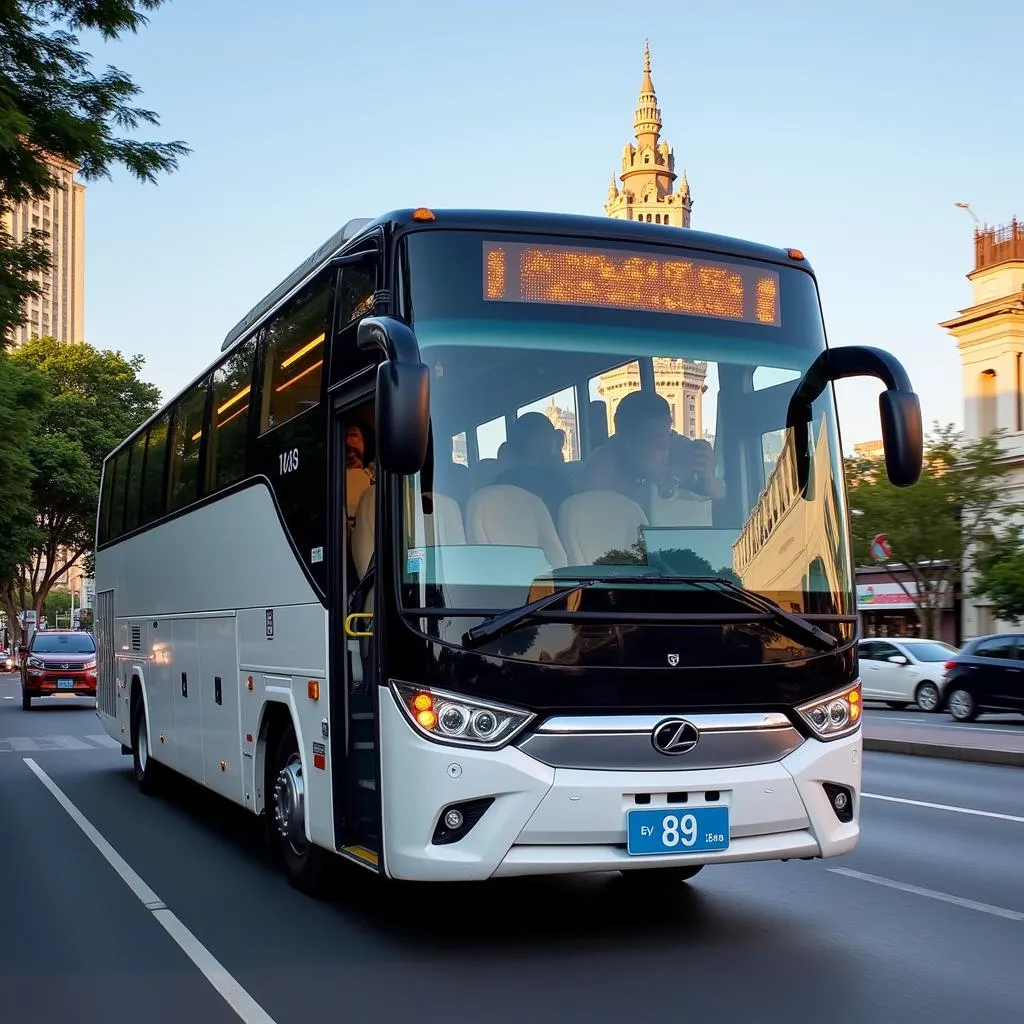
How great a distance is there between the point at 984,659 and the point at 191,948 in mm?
19589

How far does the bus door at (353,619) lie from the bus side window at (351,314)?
14 centimetres

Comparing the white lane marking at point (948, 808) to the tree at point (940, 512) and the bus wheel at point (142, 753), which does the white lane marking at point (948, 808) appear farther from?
the tree at point (940, 512)

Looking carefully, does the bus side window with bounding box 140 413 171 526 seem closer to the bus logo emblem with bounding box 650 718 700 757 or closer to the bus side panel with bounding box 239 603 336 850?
the bus side panel with bounding box 239 603 336 850

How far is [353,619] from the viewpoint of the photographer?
6926 mm

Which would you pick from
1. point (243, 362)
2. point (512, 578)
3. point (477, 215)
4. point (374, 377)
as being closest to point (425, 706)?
point (512, 578)

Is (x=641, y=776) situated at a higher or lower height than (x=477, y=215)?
lower

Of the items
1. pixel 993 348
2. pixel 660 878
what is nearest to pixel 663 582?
pixel 660 878

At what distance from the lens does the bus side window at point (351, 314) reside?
6.82 m

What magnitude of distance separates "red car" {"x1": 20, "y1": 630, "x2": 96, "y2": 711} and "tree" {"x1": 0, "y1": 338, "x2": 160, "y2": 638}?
2795 centimetres

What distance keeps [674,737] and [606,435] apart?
1.35 metres

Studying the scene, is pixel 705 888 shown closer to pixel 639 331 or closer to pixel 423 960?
pixel 423 960

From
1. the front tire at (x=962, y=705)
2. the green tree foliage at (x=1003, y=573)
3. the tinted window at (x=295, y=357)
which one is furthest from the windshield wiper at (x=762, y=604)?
the green tree foliage at (x=1003, y=573)

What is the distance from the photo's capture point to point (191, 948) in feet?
21.7

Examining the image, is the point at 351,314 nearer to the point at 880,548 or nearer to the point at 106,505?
the point at 106,505
